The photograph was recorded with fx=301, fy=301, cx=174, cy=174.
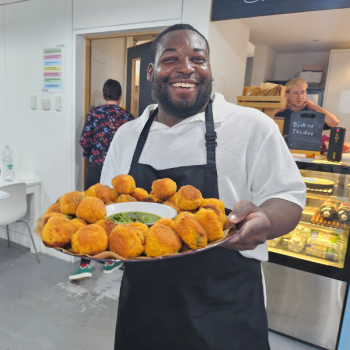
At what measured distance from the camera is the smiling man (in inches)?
46.5

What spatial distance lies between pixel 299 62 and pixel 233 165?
405cm

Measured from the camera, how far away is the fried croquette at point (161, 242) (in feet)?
2.37

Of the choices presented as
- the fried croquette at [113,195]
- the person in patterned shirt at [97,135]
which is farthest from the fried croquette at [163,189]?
the person in patterned shirt at [97,135]

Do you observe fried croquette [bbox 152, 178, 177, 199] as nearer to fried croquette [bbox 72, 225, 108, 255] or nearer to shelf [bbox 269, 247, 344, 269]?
fried croquette [bbox 72, 225, 108, 255]

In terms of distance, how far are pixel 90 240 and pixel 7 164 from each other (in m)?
3.37

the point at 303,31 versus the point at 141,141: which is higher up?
the point at 303,31

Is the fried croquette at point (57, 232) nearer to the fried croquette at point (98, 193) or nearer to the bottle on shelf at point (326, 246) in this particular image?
the fried croquette at point (98, 193)

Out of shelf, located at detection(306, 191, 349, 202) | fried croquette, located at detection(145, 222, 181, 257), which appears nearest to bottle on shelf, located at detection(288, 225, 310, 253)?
shelf, located at detection(306, 191, 349, 202)

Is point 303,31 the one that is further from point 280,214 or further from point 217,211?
point 217,211

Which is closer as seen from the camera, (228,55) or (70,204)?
(70,204)

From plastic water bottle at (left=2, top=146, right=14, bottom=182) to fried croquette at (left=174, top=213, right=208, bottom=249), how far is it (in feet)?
10.8

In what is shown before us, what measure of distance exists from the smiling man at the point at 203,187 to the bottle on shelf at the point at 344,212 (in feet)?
4.51

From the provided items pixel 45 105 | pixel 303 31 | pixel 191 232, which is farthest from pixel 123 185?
pixel 303 31

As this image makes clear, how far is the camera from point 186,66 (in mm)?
1225
